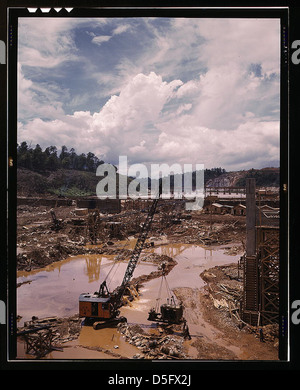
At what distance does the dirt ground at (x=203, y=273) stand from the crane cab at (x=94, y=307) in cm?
26

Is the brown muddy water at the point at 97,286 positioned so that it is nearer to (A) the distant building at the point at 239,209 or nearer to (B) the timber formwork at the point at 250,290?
(B) the timber formwork at the point at 250,290

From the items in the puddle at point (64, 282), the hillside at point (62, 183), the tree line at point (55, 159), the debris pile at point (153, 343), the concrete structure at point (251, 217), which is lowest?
the debris pile at point (153, 343)

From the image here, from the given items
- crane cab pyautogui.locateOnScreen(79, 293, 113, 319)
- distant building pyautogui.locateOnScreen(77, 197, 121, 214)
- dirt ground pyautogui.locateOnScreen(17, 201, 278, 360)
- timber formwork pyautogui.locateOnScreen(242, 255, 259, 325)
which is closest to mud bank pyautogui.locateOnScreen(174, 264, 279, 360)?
dirt ground pyautogui.locateOnScreen(17, 201, 278, 360)

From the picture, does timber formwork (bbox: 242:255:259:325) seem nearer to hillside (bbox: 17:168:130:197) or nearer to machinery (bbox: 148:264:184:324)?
machinery (bbox: 148:264:184:324)

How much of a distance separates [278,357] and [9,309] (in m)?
4.82

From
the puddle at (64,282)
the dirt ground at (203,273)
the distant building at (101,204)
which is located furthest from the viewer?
the distant building at (101,204)

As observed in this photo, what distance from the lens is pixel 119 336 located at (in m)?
4.64

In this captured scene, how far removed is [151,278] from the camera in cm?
621

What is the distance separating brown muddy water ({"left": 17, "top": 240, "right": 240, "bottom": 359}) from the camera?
173 inches

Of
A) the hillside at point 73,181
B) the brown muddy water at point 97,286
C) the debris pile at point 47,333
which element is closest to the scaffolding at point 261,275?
the hillside at point 73,181

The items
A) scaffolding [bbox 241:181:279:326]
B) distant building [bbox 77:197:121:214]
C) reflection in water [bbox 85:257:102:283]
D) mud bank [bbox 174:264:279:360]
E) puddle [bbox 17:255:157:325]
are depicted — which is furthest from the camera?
distant building [bbox 77:197:121:214]

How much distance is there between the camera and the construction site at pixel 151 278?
4398 millimetres

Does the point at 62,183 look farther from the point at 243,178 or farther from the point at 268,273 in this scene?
the point at 268,273

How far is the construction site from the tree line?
893mm
